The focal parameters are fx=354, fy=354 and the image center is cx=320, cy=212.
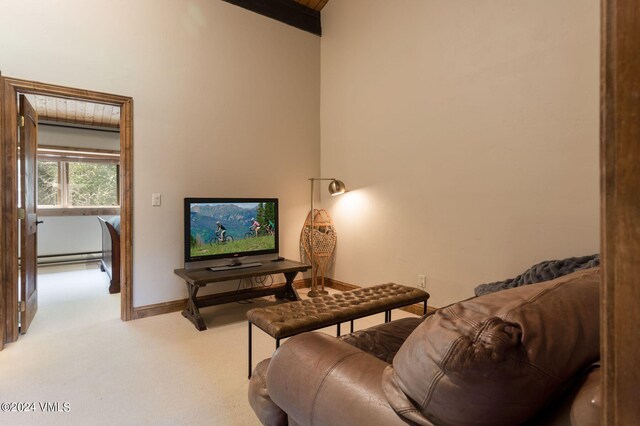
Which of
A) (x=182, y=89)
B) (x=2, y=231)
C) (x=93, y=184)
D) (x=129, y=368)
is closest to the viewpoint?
(x=129, y=368)

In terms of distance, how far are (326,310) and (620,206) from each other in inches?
75.3

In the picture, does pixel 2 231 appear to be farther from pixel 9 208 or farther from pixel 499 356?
pixel 499 356

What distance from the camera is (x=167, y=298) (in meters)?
3.51

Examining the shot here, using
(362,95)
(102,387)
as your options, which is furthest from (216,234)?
(362,95)

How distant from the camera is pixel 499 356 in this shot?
67 cm

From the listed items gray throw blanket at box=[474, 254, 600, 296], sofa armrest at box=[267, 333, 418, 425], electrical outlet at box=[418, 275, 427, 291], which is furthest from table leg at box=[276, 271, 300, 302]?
sofa armrest at box=[267, 333, 418, 425]

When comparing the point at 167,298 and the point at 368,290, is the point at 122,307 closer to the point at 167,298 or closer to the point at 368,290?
the point at 167,298

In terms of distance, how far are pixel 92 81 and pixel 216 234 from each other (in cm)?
173

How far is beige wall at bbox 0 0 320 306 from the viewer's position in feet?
9.79

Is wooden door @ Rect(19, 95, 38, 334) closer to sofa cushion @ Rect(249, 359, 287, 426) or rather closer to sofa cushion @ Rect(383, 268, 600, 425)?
sofa cushion @ Rect(249, 359, 287, 426)

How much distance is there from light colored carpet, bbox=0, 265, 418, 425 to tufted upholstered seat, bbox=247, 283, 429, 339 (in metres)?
0.47

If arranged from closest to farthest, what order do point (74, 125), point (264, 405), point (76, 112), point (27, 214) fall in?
1. point (264, 405)
2. point (27, 214)
3. point (76, 112)
4. point (74, 125)

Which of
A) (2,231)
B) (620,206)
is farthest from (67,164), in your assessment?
(620,206)

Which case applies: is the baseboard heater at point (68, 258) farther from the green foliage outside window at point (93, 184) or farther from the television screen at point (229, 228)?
the television screen at point (229, 228)
